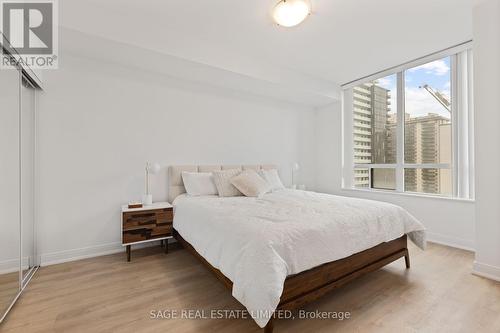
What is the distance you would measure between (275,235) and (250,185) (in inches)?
65.2

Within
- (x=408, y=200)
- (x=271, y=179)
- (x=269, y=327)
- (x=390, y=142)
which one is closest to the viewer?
(x=269, y=327)

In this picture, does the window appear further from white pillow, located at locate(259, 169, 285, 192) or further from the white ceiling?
white pillow, located at locate(259, 169, 285, 192)

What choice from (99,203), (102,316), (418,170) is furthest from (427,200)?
(99,203)

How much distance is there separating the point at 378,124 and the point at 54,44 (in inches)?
197

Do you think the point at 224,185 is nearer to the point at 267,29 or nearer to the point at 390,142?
the point at 267,29

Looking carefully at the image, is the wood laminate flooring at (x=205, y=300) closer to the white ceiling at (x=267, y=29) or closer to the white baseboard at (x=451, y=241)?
the white baseboard at (x=451, y=241)

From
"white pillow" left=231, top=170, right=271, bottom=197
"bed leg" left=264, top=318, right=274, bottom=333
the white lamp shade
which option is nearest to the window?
"white pillow" left=231, top=170, right=271, bottom=197

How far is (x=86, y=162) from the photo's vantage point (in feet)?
9.16

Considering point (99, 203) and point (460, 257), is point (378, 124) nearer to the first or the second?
point (460, 257)

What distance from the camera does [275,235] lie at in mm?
1553

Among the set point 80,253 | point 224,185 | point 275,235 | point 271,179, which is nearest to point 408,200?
point 271,179

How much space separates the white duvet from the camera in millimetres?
1389

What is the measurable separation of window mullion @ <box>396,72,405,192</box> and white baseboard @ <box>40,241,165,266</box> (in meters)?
4.31

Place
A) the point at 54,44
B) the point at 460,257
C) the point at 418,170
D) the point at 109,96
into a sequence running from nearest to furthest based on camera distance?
the point at 54,44
the point at 460,257
the point at 109,96
the point at 418,170
